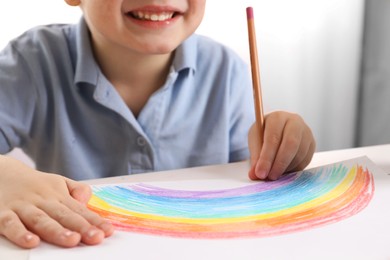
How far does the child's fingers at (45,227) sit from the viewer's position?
41 cm

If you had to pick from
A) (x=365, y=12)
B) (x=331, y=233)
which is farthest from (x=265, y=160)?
(x=365, y=12)

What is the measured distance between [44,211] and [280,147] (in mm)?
250

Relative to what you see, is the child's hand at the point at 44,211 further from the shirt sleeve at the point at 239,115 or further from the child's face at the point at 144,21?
the shirt sleeve at the point at 239,115

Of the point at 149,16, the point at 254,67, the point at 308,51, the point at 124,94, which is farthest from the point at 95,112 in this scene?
the point at 308,51

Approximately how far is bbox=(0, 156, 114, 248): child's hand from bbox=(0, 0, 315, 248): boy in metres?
0.23

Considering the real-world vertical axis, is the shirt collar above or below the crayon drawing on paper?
above

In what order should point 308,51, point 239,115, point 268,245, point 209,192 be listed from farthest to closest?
point 308,51 → point 239,115 → point 209,192 → point 268,245

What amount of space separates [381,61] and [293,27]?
0.67 ft

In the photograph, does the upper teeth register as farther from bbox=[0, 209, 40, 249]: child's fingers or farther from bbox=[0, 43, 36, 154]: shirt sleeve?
bbox=[0, 209, 40, 249]: child's fingers

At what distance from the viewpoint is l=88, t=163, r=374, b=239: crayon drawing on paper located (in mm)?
440

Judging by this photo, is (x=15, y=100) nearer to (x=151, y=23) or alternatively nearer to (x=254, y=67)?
(x=151, y=23)

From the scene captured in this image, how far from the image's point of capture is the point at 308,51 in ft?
4.16

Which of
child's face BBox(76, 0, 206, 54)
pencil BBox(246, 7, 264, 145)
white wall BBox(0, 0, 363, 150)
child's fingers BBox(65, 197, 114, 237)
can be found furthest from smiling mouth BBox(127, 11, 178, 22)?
white wall BBox(0, 0, 363, 150)

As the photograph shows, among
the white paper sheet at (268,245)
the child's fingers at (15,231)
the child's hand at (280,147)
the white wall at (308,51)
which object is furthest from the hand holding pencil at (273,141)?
the white wall at (308,51)
